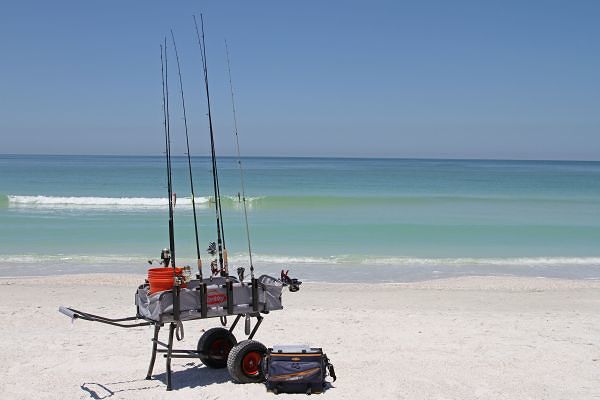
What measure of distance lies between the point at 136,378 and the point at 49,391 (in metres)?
0.93

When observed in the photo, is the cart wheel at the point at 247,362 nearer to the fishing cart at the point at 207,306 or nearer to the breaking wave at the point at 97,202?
the fishing cart at the point at 207,306

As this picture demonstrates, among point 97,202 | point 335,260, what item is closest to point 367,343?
point 335,260

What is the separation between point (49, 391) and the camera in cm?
707

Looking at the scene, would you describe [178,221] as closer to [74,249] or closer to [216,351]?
[74,249]

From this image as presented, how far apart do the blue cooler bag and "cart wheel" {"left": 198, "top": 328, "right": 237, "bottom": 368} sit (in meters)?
1.04

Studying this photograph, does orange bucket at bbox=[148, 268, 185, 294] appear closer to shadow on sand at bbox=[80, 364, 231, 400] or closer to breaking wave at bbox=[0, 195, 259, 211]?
shadow on sand at bbox=[80, 364, 231, 400]

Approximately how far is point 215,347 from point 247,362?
0.78 metres

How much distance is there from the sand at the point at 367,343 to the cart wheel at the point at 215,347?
5.3 inches

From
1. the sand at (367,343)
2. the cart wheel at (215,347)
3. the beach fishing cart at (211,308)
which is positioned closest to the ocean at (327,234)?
the sand at (367,343)

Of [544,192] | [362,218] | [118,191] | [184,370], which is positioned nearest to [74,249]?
[184,370]

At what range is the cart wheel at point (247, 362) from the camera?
7.25m

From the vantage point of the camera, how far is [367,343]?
29.8 feet

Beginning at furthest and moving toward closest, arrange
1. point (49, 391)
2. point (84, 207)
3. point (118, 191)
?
1. point (118, 191)
2. point (84, 207)
3. point (49, 391)

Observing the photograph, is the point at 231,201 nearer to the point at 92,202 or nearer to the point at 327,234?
the point at 92,202
